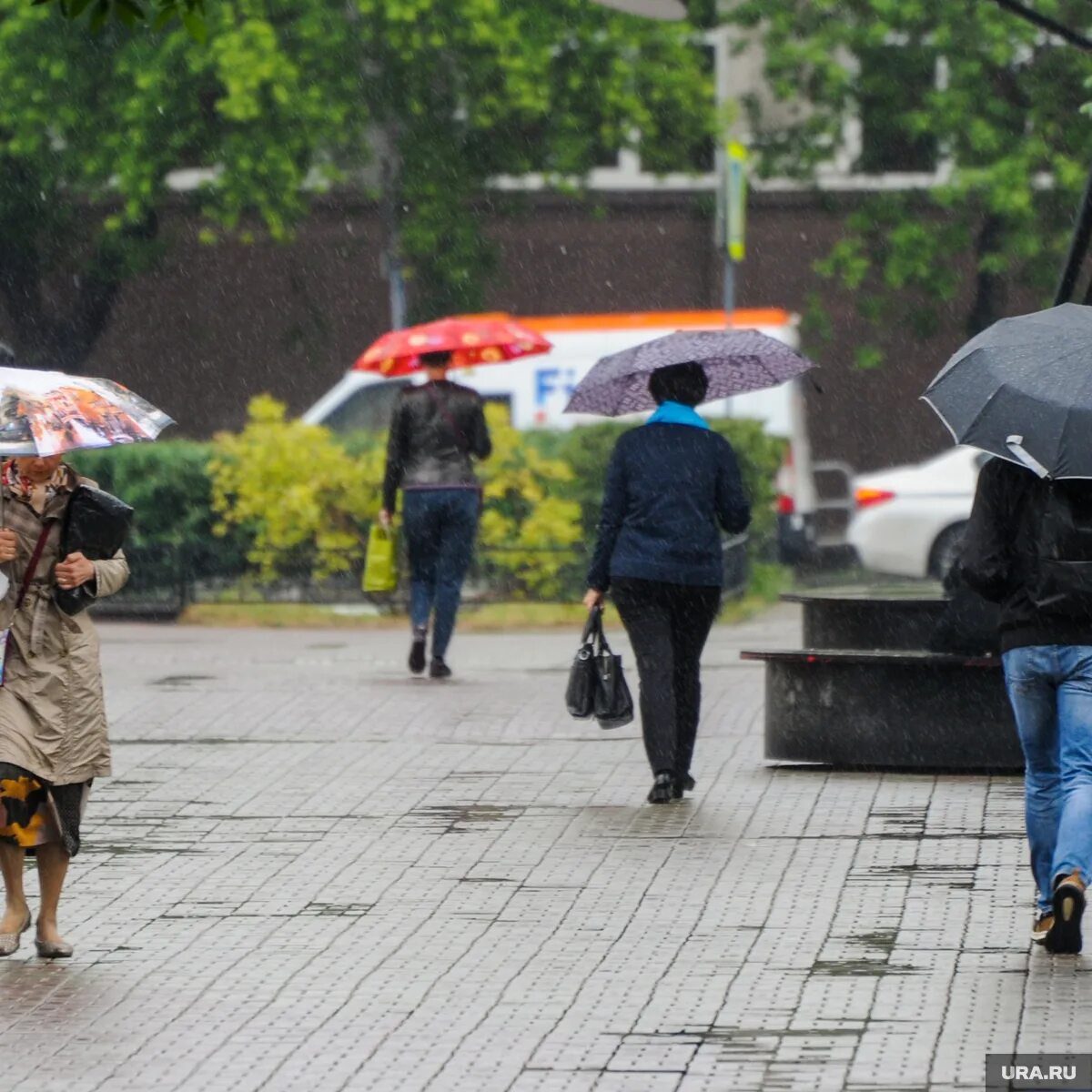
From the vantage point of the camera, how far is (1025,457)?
671 cm

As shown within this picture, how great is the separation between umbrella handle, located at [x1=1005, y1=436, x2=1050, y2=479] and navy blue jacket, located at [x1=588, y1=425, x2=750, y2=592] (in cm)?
287

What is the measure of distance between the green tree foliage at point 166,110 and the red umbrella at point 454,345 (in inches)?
398

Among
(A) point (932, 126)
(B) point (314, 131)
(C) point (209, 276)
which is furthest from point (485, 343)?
(C) point (209, 276)

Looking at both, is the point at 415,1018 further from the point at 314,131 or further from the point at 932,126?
the point at 932,126

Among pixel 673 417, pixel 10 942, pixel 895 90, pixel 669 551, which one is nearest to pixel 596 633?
pixel 669 551

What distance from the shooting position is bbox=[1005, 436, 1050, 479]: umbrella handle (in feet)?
21.9

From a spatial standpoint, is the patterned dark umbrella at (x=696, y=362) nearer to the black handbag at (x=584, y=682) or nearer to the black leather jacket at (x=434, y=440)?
the black handbag at (x=584, y=682)

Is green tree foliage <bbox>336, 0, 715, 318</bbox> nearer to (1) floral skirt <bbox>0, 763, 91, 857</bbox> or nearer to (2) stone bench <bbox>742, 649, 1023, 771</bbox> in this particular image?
(2) stone bench <bbox>742, 649, 1023, 771</bbox>

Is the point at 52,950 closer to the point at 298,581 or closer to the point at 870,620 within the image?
the point at 870,620

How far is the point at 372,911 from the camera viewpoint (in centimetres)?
762

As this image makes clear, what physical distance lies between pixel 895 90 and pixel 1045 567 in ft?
73.1

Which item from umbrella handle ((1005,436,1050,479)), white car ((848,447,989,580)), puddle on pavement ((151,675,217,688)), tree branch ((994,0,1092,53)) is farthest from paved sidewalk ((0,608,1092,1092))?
white car ((848,447,989,580))

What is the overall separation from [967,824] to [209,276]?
23419mm

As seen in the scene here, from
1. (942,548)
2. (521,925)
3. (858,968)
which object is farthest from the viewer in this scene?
(942,548)
